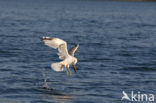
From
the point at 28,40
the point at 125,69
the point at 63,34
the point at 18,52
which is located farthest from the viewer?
the point at 63,34

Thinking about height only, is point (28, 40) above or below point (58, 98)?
above

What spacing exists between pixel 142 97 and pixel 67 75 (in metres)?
4.61

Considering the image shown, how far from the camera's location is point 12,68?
72.2 ft

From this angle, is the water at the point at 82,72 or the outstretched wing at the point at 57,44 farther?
the water at the point at 82,72

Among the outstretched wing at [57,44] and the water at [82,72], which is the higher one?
the outstretched wing at [57,44]

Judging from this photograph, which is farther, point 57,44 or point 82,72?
point 82,72

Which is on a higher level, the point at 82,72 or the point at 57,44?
the point at 57,44

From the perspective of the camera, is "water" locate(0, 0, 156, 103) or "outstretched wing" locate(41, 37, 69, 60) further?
"water" locate(0, 0, 156, 103)

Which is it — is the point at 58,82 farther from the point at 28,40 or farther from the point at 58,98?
the point at 28,40

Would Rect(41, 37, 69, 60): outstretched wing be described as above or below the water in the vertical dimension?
above

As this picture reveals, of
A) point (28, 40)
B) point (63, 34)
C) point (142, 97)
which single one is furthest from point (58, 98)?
point (63, 34)

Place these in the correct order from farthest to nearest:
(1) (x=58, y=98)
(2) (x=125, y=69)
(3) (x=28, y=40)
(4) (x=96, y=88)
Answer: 1. (3) (x=28, y=40)
2. (2) (x=125, y=69)
3. (4) (x=96, y=88)
4. (1) (x=58, y=98)

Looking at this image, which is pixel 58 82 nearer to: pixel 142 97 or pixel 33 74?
pixel 33 74

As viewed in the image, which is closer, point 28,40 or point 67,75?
point 67,75
